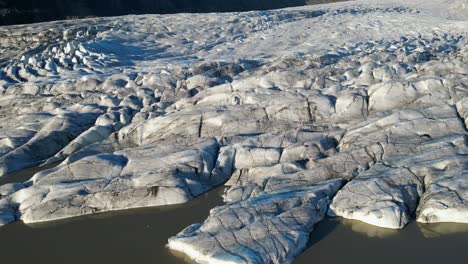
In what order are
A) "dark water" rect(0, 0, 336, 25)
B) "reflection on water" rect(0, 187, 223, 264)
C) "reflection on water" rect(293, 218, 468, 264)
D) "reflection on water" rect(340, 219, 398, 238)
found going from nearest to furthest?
"reflection on water" rect(293, 218, 468, 264) < "reflection on water" rect(0, 187, 223, 264) < "reflection on water" rect(340, 219, 398, 238) < "dark water" rect(0, 0, 336, 25)

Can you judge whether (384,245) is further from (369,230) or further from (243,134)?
(243,134)

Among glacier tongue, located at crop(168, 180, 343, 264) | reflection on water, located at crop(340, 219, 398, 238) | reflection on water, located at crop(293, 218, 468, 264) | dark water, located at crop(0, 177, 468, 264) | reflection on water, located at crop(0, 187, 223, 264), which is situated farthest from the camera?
reflection on water, located at crop(340, 219, 398, 238)

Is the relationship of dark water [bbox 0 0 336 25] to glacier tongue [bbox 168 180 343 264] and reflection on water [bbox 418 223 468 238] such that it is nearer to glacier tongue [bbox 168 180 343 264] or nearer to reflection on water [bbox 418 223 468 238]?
glacier tongue [bbox 168 180 343 264]

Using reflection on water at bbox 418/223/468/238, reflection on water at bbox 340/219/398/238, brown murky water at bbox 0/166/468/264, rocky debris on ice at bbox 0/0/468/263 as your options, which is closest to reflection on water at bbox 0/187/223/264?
brown murky water at bbox 0/166/468/264

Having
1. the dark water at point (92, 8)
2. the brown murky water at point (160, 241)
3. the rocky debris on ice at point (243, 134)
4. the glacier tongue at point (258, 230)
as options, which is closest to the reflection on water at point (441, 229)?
the brown murky water at point (160, 241)

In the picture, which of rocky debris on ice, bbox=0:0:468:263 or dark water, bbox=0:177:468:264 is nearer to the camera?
dark water, bbox=0:177:468:264

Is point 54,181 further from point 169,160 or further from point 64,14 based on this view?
point 64,14

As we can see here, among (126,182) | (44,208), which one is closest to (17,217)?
(44,208)
